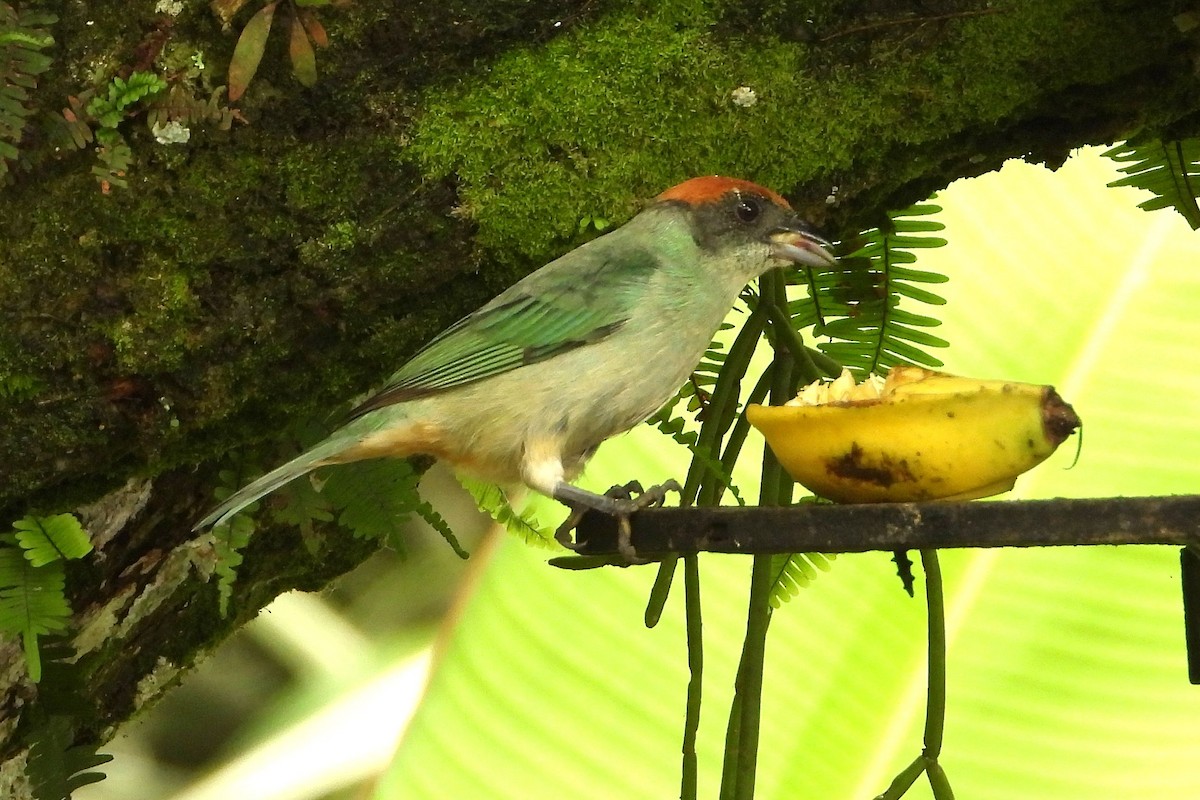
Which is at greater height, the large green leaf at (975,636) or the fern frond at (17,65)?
the fern frond at (17,65)

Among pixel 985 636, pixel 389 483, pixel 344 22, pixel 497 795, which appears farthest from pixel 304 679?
pixel 344 22

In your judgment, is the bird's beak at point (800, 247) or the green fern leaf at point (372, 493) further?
the green fern leaf at point (372, 493)

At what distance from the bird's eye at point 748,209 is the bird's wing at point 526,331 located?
216 mm

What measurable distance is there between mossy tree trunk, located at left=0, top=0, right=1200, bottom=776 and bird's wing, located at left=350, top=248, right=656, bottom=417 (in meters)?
0.17

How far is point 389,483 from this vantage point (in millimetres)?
2248

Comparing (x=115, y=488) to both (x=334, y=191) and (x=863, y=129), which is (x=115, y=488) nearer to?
(x=334, y=191)

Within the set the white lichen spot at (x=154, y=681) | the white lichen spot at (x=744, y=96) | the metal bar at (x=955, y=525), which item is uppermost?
the white lichen spot at (x=154, y=681)

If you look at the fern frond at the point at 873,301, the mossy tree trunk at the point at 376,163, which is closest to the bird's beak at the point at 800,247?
the mossy tree trunk at the point at 376,163

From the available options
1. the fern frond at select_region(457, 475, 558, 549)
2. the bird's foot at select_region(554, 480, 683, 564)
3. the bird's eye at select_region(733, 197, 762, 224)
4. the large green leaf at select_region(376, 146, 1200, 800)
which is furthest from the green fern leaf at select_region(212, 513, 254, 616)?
the bird's eye at select_region(733, 197, 762, 224)

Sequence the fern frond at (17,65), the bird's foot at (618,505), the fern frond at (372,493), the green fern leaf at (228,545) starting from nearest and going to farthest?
1. the bird's foot at (618,505)
2. the fern frond at (17,65)
3. the green fern leaf at (228,545)
4. the fern frond at (372,493)

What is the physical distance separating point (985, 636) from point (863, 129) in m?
1.46

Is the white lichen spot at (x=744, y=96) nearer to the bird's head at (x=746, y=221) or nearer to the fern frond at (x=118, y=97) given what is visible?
the bird's head at (x=746, y=221)

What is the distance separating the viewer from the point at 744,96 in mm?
2010

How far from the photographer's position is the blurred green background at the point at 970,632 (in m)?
2.80
